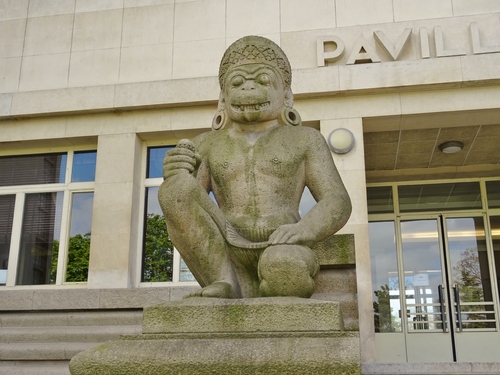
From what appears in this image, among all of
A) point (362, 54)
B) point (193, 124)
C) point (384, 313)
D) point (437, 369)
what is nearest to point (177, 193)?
point (437, 369)

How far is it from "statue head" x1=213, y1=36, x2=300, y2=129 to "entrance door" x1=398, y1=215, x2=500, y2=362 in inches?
397

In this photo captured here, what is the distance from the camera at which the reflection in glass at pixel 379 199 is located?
1465 centimetres

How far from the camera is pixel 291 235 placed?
3.96m

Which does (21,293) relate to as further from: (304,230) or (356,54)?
(304,230)

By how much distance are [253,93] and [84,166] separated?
8572mm

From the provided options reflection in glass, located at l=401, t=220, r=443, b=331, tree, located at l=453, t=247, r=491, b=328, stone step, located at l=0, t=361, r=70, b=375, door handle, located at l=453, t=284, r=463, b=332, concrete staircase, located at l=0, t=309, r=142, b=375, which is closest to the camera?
stone step, located at l=0, t=361, r=70, b=375

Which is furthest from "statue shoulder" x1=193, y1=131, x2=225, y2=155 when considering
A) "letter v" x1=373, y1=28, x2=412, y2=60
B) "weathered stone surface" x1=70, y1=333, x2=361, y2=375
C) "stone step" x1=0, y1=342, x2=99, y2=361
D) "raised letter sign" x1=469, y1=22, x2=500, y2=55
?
"raised letter sign" x1=469, y1=22, x2=500, y2=55

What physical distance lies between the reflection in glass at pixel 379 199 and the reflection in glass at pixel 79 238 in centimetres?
663

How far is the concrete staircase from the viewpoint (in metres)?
8.92

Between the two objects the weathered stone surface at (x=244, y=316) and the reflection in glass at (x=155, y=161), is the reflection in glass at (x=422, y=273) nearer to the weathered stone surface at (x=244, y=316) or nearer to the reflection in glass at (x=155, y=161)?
the reflection in glass at (x=155, y=161)

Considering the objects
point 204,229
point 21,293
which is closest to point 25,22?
point 21,293

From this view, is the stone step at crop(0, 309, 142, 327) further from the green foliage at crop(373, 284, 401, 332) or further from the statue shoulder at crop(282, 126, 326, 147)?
the statue shoulder at crop(282, 126, 326, 147)

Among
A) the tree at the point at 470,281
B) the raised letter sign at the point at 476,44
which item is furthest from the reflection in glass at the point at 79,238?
the tree at the point at 470,281

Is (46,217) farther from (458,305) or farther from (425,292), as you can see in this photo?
(458,305)
